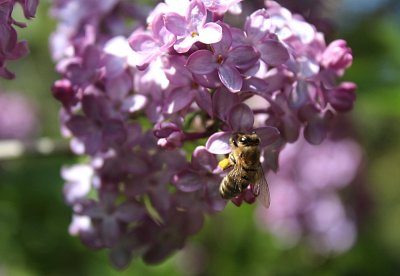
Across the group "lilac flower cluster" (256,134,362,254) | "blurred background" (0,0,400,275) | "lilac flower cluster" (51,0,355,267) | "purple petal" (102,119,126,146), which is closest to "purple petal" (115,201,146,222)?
"lilac flower cluster" (51,0,355,267)

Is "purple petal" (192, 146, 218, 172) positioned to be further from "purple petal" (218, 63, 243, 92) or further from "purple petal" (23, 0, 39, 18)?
"purple petal" (23, 0, 39, 18)

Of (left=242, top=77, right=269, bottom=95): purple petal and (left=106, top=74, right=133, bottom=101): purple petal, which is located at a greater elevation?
(left=242, top=77, right=269, bottom=95): purple petal

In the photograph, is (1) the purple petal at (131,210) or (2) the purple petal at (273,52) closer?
(2) the purple petal at (273,52)

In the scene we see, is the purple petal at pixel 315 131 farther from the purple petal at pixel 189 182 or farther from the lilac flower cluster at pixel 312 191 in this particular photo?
the lilac flower cluster at pixel 312 191

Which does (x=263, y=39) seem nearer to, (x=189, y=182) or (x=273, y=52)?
(x=273, y=52)

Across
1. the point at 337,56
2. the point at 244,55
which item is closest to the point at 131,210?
the point at 244,55

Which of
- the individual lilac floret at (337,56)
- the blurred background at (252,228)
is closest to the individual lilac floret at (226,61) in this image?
the individual lilac floret at (337,56)

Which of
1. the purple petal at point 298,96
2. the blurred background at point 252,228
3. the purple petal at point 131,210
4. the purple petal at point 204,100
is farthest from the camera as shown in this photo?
the blurred background at point 252,228
